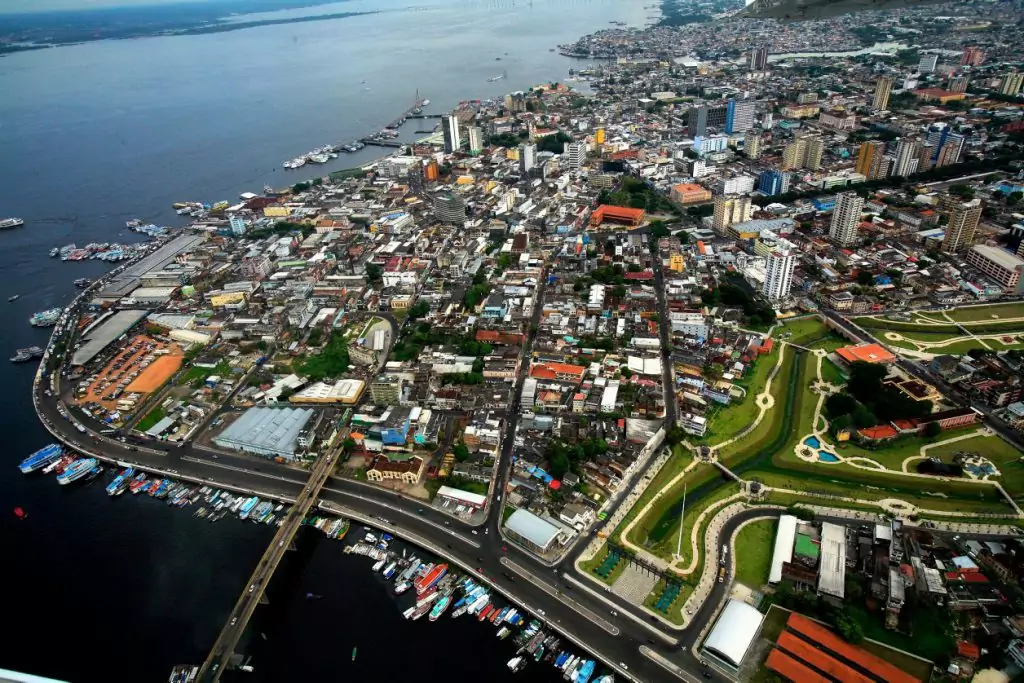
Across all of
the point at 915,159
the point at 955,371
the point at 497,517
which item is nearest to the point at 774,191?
the point at 915,159

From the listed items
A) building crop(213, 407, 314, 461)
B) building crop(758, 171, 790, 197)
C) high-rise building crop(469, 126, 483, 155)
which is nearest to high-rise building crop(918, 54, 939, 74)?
building crop(758, 171, 790, 197)

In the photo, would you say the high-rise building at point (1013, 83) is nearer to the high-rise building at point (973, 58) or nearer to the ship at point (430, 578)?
the high-rise building at point (973, 58)

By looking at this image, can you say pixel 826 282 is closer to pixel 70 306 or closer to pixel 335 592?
pixel 335 592

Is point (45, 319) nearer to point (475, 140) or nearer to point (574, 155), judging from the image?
point (475, 140)

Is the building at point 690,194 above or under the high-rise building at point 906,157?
under

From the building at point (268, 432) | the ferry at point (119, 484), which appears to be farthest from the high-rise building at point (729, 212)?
the ferry at point (119, 484)

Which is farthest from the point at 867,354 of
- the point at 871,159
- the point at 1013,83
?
the point at 1013,83
